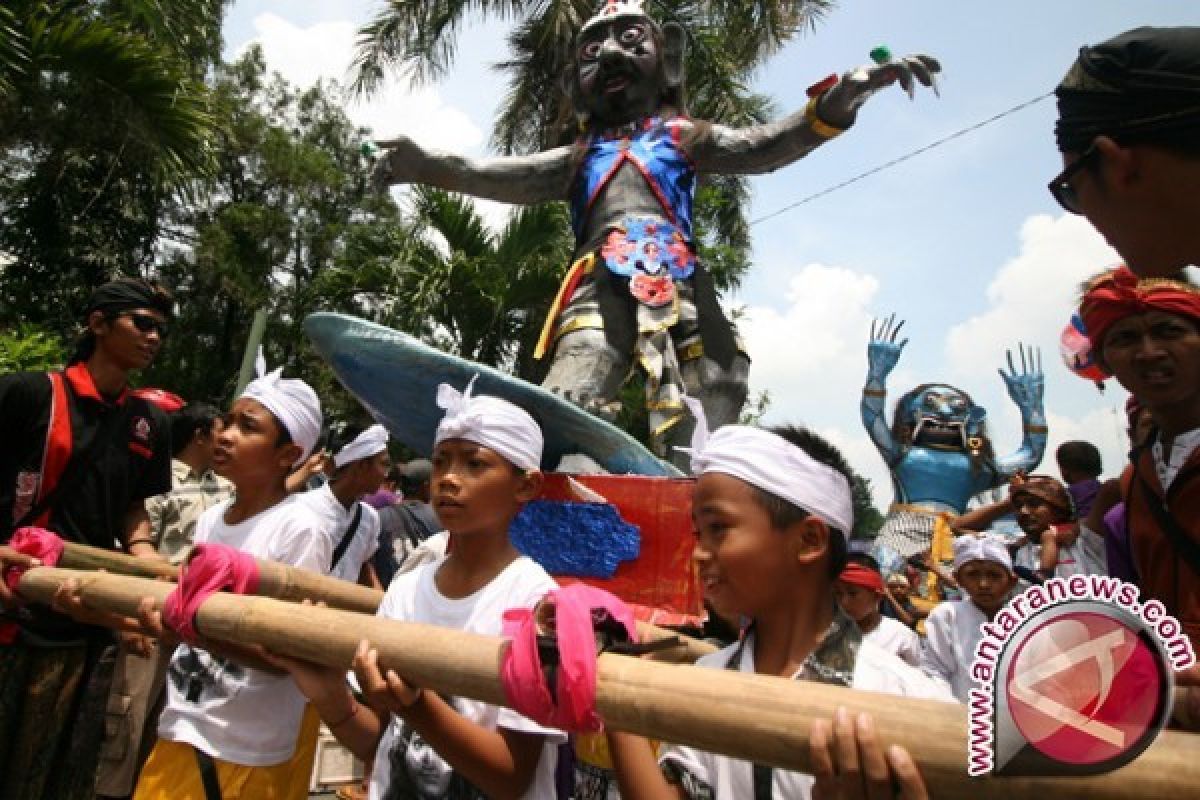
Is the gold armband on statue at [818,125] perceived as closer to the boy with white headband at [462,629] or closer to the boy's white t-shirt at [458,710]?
the boy with white headband at [462,629]

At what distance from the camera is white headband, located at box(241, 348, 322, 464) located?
2.57 metres

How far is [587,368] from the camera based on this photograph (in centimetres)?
371

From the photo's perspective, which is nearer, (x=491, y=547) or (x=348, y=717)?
(x=348, y=717)

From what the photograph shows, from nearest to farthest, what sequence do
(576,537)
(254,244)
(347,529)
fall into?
1. (576,537)
2. (347,529)
3. (254,244)

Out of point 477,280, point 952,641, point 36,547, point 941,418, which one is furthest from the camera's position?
point 477,280

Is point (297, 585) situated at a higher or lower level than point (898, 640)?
higher

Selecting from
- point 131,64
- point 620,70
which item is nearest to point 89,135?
point 131,64

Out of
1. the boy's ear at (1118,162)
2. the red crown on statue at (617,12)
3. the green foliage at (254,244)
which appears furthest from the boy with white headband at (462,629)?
the green foliage at (254,244)

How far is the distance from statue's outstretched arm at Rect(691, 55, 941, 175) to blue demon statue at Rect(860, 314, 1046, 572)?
11.9 feet

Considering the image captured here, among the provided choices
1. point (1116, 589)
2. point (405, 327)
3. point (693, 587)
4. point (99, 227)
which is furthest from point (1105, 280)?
point (99, 227)

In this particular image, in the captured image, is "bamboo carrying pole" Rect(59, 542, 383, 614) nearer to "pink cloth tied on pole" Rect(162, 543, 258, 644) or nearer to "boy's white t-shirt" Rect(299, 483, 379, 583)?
"pink cloth tied on pole" Rect(162, 543, 258, 644)

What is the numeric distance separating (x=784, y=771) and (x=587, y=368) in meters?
2.57

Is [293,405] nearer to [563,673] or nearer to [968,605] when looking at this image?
[563,673]

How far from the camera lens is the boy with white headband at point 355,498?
3.02m
